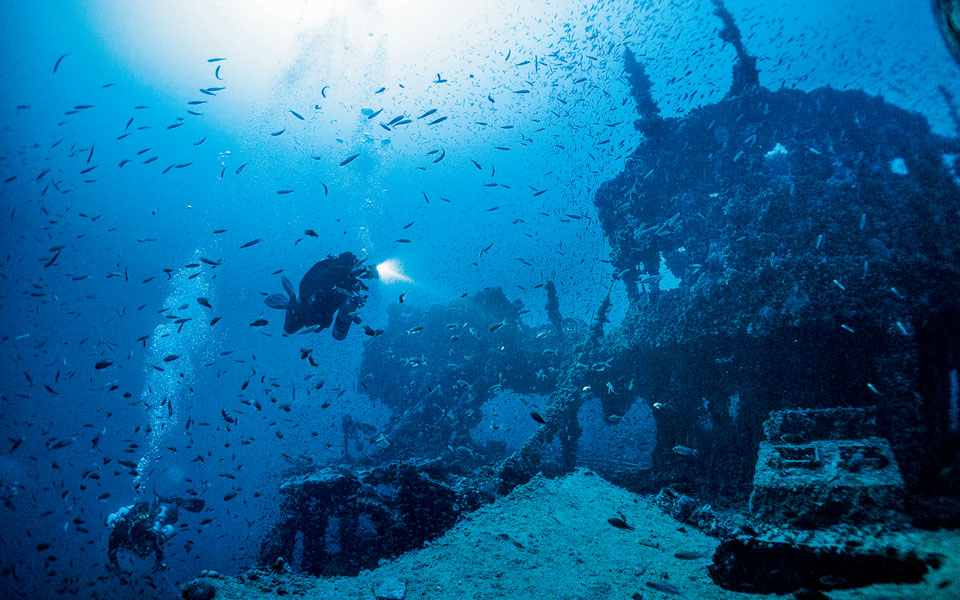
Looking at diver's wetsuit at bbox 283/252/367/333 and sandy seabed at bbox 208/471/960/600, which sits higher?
diver's wetsuit at bbox 283/252/367/333

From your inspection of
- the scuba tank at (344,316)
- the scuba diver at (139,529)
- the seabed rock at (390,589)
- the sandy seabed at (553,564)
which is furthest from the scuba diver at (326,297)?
the scuba diver at (139,529)

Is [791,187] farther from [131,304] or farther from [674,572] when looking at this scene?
[131,304]

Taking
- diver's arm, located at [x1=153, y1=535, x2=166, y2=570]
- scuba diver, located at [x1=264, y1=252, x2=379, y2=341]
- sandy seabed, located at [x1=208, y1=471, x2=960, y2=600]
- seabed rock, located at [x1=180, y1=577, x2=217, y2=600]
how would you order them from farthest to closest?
diver's arm, located at [x1=153, y1=535, x2=166, y2=570] → scuba diver, located at [x1=264, y1=252, x2=379, y2=341] → seabed rock, located at [x1=180, y1=577, x2=217, y2=600] → sandy seabed, located at [x1=208, y1=471, x2=960, y2=600]

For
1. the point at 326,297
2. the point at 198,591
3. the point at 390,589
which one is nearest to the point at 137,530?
the point at 326,297

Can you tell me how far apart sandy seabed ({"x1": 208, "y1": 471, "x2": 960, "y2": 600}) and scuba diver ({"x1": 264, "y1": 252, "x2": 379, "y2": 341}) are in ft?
17.9

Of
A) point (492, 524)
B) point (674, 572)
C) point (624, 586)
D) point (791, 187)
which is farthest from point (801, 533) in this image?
point (791, 187)

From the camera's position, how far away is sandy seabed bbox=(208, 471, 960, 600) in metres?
3.59

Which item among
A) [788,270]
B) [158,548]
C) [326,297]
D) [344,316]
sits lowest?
[158,548]

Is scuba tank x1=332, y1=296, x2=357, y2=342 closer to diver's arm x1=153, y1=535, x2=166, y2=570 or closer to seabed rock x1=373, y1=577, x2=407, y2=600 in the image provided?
seabed rock x1=373, y1=577, x2=407, y2=600

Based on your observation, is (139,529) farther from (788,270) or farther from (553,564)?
(788,270)

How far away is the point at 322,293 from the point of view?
29.7ft

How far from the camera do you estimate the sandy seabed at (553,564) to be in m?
3.59


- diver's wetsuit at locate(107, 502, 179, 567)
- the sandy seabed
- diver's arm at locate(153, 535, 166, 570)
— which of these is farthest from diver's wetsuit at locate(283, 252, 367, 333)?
diver's wetsuit at locate(107, 502, 179, 567)

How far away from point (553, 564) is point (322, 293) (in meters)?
7.63
